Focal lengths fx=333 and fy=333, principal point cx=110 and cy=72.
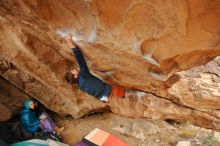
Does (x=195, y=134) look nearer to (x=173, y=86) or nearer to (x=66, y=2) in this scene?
(x=173, y=86)

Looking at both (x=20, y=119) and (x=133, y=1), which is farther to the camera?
(x=20, y=119)

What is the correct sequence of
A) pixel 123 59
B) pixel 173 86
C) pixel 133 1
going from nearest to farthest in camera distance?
pixel 133 1 < pixel 123 59 < pixel 173 86

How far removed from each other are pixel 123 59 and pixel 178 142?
8.30ft

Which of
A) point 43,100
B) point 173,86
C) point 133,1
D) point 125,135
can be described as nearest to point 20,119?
point 43,100

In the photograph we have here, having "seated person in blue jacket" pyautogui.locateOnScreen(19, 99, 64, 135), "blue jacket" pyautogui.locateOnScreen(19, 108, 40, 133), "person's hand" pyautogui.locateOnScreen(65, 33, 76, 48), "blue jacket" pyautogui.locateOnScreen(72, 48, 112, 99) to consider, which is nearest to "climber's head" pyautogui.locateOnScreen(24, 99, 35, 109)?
"seated person in blue jacket" pyautogui.locateOnScreen(19, 99, 64, 135)

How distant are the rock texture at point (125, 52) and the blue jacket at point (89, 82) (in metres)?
0.11

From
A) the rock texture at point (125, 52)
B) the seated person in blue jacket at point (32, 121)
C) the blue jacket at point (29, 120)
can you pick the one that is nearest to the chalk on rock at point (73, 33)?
the rock texture at point (125, 52)

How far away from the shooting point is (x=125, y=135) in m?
6.16

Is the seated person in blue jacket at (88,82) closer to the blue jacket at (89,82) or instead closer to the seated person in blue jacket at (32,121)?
the blue jacket at (89,82)

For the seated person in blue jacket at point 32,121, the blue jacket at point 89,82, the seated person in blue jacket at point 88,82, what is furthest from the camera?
the seated person in blue jacket at point 32,121

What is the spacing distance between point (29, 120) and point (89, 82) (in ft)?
8.29

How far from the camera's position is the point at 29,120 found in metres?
6.42

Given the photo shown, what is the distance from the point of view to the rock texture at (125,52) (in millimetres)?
3037

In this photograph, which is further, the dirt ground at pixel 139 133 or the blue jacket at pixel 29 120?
the blue jacket at pixel 29 120
